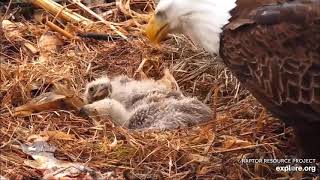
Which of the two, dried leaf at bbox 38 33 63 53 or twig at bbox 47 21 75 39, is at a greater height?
twig at bbox 47 21 75 39

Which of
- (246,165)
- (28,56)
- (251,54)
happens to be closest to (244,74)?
(251,54)

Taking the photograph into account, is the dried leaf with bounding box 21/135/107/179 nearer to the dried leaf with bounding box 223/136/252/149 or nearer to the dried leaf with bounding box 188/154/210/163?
the dried leaf with bounding box 188/154/210/163

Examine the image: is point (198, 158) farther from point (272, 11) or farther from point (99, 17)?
point (99, 17)

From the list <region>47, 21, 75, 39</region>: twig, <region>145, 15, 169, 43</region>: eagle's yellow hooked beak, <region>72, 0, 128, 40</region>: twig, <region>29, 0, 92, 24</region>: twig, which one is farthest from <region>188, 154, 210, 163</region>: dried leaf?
<region>29, 0, 92, 24</region>: twig

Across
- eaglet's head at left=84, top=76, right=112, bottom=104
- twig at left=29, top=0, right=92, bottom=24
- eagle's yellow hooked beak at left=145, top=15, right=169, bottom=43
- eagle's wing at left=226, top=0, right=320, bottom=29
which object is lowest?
eaglet's head at left=84, top=76, right=112, bottom=104

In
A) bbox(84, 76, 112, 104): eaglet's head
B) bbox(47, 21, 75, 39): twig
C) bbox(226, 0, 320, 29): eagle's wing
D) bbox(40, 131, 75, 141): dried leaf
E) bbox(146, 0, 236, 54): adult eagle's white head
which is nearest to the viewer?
bbox(226, 0, 320, 29): eagle's wing

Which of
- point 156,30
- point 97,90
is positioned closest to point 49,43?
Result: point 97,90
